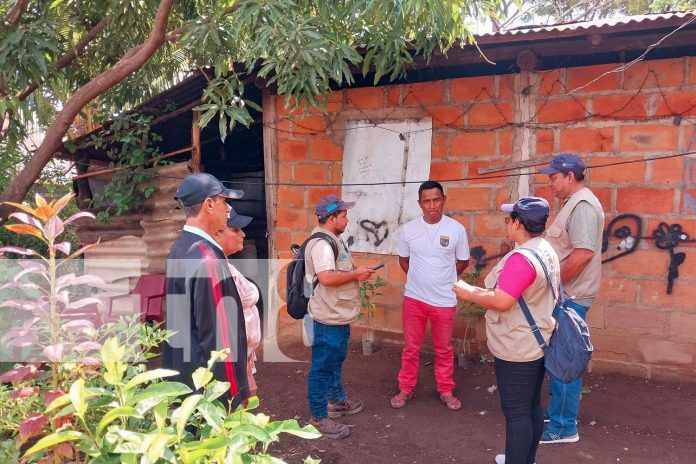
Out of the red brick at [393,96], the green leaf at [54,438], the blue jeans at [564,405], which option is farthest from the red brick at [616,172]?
the green leaf at [54,438]

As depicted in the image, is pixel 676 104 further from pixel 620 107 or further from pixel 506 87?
pixel 506 87

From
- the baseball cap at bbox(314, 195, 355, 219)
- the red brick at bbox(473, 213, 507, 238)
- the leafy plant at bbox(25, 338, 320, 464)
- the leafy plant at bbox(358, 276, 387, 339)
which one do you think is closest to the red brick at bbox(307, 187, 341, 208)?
the leafy plant at bbox(358, 276, 387, 339)

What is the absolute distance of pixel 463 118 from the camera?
4898 mm

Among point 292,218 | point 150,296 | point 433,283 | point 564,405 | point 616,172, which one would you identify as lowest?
point 564,405

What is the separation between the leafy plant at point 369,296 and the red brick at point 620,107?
2.34 meters

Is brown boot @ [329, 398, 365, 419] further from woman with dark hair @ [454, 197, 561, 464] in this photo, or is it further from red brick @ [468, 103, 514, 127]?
red brick @ [468, 103, 514, 127]

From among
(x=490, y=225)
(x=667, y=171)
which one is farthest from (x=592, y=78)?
(x=490, y=225)

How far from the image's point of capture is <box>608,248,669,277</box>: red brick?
4.24 metres

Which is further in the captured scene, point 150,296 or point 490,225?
point 150,296

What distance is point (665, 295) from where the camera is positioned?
13.9ft

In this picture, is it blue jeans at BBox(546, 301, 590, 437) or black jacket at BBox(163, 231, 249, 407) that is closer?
black jacket at BBox(163, 231, 249, 407)

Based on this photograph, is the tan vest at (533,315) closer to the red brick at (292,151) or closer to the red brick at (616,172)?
the red brick at (616,172)

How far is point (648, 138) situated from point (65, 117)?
418cm

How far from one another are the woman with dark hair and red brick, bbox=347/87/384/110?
106 inches
